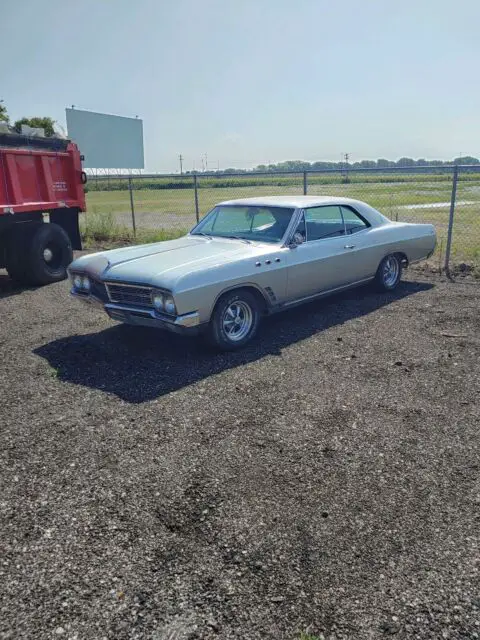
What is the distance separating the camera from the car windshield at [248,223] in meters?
6.12

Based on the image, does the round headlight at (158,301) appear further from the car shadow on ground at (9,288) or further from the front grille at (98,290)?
the car shadow on ground at (9,288)

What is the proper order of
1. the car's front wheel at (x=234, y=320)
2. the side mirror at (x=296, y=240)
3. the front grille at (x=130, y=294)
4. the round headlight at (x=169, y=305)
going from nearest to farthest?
1. the round headlight at (x=169, y=305)
2. the front grille at (x=130, y=294)
3. the car's front wheel at (x=234, y=320)
4. the side mirror at (x=296, y=240)

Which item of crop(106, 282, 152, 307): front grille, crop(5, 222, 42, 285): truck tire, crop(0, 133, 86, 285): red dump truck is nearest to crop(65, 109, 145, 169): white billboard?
crop(0, 133, 86, 285): red dump truck

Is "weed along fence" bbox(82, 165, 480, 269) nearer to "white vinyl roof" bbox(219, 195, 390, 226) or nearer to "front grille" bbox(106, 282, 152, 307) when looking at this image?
"white vinyl roof" bbox(219, 195, 390, 226)

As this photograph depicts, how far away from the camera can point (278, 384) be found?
4.61m

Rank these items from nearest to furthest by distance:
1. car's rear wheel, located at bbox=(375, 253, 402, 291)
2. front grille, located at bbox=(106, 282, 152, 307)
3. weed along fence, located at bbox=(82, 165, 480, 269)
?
front grille, located at bbox=(106, 282, 152, 307) → car's rear wheel, located at bbox=(375, 253, 402, 291) → weed along fence, located at bbox=(82, 165, 480, 269)

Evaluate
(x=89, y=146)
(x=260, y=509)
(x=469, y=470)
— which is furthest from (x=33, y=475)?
(x=89, y=146)

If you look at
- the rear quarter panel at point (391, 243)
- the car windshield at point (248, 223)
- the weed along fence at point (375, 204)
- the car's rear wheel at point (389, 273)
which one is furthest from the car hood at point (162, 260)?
the weed along fence at point (375, 204)

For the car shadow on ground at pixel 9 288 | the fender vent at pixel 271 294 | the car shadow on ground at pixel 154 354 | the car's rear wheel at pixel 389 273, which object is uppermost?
the fender vent at pixel 271 294

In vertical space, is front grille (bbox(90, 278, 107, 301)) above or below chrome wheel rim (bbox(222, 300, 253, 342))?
above

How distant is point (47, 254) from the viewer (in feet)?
29.6

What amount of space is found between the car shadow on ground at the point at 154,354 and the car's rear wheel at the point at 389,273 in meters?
0.75

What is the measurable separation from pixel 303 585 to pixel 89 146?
5255 centimetres

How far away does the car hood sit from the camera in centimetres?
502
